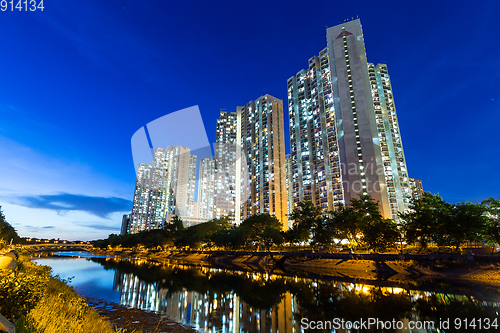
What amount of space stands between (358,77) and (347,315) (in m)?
125

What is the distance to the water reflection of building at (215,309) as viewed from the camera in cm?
1800

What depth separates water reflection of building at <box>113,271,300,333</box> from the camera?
59.1 ft

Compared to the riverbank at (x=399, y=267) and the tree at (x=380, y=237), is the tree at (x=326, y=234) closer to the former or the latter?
the riverbank at (x=399, y=267)

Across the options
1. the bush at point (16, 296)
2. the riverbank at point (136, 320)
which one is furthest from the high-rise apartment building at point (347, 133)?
the bush at point (16, 296)

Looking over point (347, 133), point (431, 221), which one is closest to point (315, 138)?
point (347, 133)

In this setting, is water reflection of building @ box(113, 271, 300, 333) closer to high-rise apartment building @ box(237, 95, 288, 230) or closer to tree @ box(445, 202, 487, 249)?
tree @ box(445, 202, 487, 249)

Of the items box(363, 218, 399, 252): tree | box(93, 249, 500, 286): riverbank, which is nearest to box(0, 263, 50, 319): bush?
box(93, 249, 500, 286): riverbank

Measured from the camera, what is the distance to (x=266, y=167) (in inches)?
7092

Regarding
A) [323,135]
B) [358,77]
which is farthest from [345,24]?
[323,135]

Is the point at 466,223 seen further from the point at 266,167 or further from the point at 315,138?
the point at 266,167

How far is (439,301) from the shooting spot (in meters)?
25.2

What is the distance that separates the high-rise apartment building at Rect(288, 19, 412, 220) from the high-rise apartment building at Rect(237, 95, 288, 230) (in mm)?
15633

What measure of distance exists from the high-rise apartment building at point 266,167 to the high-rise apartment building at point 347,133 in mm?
15633

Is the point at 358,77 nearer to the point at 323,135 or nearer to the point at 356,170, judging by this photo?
the point at 323,135
